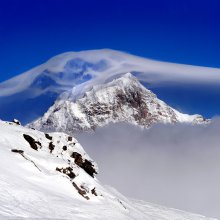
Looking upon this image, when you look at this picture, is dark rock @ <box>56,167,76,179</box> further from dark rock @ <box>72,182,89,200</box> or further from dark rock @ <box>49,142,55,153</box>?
dark rock @ <box>49,142,55,153</box>

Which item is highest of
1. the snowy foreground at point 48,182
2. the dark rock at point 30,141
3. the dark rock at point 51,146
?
the dark rock at point 51,146

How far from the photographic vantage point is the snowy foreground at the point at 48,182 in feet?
158

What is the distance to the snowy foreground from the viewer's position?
48.2 m

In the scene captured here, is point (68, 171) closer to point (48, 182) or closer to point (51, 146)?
point (48, 182)

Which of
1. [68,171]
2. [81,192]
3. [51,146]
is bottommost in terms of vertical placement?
[81,192]

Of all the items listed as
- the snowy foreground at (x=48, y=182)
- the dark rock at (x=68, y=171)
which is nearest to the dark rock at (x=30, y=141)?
the snowy foreground at (x=48, y=182)

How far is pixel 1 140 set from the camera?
6938 centimetres

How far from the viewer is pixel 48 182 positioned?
6238 centimetres

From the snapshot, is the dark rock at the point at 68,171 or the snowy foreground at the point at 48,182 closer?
the snowy foreground at the point at 48,182

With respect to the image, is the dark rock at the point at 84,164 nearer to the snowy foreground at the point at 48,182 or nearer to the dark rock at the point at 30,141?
the snowy foreground at the point at 48,182

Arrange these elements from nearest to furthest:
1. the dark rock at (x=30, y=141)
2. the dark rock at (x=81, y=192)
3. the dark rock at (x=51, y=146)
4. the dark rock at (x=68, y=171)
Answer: the dark rock at (x=81, y=192) < the dark rock at (x=68, y=171) < the dark rock at (x=30, y=141) < the dark rock at (x=51, y=146)

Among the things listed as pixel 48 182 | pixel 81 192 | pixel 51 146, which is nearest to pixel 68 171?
pixel 81 192

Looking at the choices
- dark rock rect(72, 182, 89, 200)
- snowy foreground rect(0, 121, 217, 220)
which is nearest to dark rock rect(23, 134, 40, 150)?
snowy foreground rect(0, 121, 217, 220)

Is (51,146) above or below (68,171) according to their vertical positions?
above
